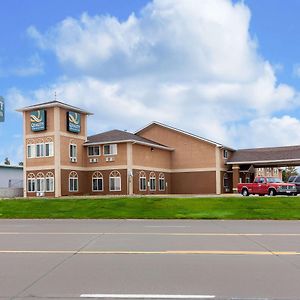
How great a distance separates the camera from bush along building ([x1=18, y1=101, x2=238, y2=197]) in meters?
53.6

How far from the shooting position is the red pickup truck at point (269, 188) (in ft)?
136

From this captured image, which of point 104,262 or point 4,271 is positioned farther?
point 104,262

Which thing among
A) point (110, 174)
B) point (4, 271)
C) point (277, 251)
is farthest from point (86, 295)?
point (110, 174)

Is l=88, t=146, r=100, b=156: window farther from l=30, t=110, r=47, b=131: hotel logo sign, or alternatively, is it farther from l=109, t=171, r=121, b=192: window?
l=30, t=110, r=47, b=131: hotel logo sign

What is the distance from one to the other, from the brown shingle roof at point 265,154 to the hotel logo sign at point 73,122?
1996cm

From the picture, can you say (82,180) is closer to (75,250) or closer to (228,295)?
(75,250)

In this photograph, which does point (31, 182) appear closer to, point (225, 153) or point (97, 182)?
point (97, 182)

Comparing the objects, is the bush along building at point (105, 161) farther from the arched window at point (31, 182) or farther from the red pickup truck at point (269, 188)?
the red pickup truck at point (269, 188)

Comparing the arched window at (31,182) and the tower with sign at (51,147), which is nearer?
the tower with sign at (51,147)

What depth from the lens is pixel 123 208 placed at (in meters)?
28.4

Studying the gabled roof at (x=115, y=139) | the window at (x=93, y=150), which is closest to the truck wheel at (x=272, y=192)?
the gabled roof at (x=115, y=139)

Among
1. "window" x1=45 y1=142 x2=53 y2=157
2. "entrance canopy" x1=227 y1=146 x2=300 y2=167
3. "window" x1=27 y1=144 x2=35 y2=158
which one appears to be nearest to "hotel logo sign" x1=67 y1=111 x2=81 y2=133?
"window" x1=45 y1=142 x2=53 y2=157

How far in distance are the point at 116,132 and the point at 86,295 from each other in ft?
176

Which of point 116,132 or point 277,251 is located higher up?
point 116,132
